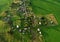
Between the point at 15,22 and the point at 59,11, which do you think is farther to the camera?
the point at 59,11

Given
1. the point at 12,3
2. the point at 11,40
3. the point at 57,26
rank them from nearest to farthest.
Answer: the point at 11,40, the point at 57,26, the point at 12,3

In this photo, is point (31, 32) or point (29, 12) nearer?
point (31, 32)

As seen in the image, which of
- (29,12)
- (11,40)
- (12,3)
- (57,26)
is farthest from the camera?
(12,3)

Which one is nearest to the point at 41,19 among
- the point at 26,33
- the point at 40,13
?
the point at 40,13

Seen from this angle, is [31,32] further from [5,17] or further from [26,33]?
[5,17]

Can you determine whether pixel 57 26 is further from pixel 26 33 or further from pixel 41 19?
pixel 26 33

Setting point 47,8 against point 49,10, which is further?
point 47,8

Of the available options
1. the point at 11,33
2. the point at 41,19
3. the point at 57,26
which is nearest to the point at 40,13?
the point at 41,19

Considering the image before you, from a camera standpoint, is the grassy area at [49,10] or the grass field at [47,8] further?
the grass field at [47,8]

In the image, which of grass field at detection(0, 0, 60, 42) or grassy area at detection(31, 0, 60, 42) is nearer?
grassy area at detection(31, 0, 60, 42)
